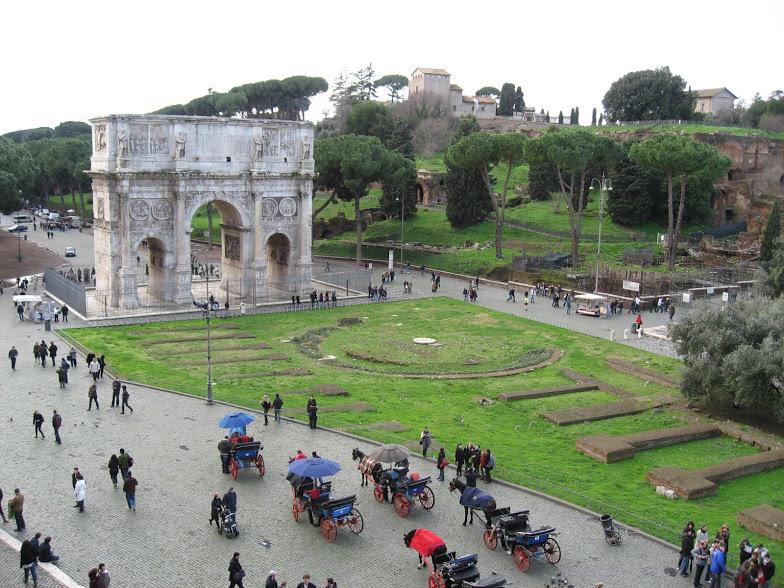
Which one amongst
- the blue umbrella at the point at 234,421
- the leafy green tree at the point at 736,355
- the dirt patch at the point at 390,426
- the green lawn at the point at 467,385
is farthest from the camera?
the leafy green tree at the point at 736,355

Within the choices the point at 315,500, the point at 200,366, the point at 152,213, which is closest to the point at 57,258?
the point at 152,213

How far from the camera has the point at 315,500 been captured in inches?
826

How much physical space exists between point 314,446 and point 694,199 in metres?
60.7

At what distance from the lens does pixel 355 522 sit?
20734 millimetres

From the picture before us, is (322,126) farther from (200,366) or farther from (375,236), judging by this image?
(200,366)

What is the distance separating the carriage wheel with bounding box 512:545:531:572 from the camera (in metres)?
19.1

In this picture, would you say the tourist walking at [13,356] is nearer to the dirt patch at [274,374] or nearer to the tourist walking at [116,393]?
the tourist walking at [116,393]

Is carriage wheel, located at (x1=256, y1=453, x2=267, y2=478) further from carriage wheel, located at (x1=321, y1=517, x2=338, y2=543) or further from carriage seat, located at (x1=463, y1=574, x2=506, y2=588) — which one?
carriage seat, located at (x1=463, y1=574, x2=506, y2=588)

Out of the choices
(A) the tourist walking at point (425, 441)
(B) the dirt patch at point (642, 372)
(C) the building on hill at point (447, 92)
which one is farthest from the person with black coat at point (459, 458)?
(C) the building on hill at point (447, 92)

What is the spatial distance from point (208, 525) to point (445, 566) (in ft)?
22.5

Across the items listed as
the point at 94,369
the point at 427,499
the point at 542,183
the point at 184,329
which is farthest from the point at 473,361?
the point at 542,183

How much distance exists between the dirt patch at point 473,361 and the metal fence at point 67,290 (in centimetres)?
2302

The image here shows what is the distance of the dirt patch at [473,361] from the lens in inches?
1554

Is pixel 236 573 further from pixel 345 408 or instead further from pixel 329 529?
Answer: pixel 345 408
